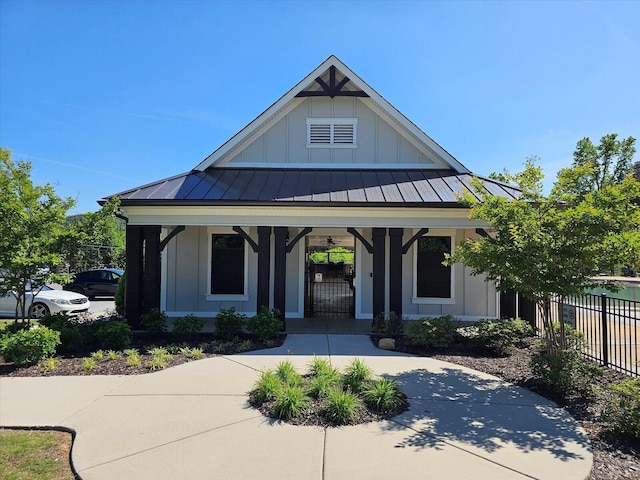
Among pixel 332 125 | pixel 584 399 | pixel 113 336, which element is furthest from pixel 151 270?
pixel 584 399

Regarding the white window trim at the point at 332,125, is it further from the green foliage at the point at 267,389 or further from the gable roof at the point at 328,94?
the green foliage at the point at 267,389

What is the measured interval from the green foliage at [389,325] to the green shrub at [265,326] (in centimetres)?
242

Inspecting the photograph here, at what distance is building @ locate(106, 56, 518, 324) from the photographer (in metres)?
9.88

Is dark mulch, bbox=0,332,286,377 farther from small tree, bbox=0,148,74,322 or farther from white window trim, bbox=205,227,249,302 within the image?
white window trim, bbox=205,227,249,302

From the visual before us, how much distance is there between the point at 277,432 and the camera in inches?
173

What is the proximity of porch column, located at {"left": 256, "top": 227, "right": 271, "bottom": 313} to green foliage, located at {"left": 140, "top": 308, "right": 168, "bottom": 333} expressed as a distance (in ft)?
7.73

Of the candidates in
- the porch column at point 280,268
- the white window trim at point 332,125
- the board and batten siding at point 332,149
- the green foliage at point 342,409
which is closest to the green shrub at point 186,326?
the porch column at point 280,268

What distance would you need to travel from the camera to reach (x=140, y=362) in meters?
7.16

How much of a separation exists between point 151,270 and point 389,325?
6.25 meters

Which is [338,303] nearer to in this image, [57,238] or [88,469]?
[57,238]

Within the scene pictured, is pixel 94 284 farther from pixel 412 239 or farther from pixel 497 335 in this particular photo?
pixel 497 335

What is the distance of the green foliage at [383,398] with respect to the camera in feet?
16.3

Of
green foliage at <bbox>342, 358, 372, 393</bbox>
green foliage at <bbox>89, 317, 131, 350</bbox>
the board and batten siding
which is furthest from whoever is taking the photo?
the board and batten siding

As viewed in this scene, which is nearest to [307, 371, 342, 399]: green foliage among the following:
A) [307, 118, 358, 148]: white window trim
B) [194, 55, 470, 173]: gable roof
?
[307, 118, 358, 148]: white window trim
